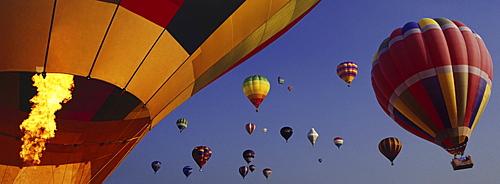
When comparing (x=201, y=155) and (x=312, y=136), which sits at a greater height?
(x=312, y=136)

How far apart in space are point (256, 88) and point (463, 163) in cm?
1211

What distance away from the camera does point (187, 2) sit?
20.0 ft

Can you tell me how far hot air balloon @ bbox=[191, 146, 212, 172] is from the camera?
89.1 ft

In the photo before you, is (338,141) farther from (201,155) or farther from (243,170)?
(201,155)

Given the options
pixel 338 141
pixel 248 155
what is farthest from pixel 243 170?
pixel 338 141

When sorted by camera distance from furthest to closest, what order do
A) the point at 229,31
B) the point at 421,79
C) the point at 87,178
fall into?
the point at 421,79, the point at 87,178, the point at 229,31

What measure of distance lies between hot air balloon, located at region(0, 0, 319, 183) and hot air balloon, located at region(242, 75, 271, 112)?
562 inches

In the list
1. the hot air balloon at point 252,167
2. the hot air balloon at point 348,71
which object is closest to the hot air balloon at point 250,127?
the hot air balloon at point 252,167

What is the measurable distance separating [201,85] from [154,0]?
8.66 ft

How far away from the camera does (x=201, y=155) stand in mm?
27281

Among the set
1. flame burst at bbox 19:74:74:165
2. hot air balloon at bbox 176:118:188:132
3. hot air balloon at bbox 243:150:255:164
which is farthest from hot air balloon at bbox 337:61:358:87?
flame burst at bbox 19:74:74:165

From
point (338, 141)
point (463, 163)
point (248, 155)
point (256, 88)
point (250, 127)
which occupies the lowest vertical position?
point (463, 163)

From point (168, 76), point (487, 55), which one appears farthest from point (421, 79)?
point (168, 76)

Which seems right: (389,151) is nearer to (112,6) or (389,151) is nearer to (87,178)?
(87,178)
